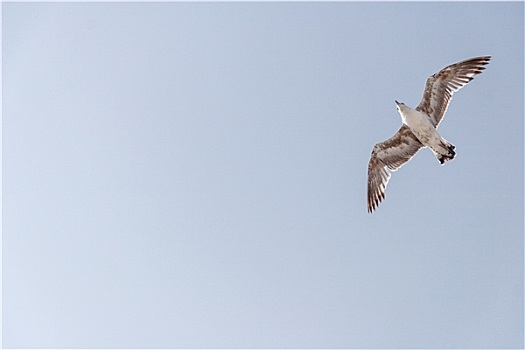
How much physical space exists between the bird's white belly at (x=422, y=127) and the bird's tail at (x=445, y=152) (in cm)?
14

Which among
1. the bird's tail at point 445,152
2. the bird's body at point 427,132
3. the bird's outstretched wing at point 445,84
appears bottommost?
the bird's tail at point 445,152

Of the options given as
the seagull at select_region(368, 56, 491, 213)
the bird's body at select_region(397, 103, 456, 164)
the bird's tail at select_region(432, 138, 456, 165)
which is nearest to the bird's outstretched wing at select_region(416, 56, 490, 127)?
the seagull at select_region(368, 56, 491, 213)

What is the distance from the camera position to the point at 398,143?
16.0 meters

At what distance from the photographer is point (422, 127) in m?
14.7

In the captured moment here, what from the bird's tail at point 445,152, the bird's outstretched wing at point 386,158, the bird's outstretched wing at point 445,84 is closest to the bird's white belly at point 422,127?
the bird's tail at point 445,152

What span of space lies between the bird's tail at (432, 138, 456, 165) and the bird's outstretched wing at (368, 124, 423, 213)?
1.09 metres

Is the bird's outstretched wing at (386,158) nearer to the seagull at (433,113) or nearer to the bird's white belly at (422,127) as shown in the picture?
the seagull at (433,113)

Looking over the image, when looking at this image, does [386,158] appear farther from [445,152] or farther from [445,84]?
[445,84]

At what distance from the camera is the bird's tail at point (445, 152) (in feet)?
47.2

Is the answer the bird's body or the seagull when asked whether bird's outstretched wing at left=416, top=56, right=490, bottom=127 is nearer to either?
the seagull

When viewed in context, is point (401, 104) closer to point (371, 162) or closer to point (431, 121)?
point (431, 121)

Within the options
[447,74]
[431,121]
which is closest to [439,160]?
[431,121]

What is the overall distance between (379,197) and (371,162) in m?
0.92

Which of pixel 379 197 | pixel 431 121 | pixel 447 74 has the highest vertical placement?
pixel 447 74
